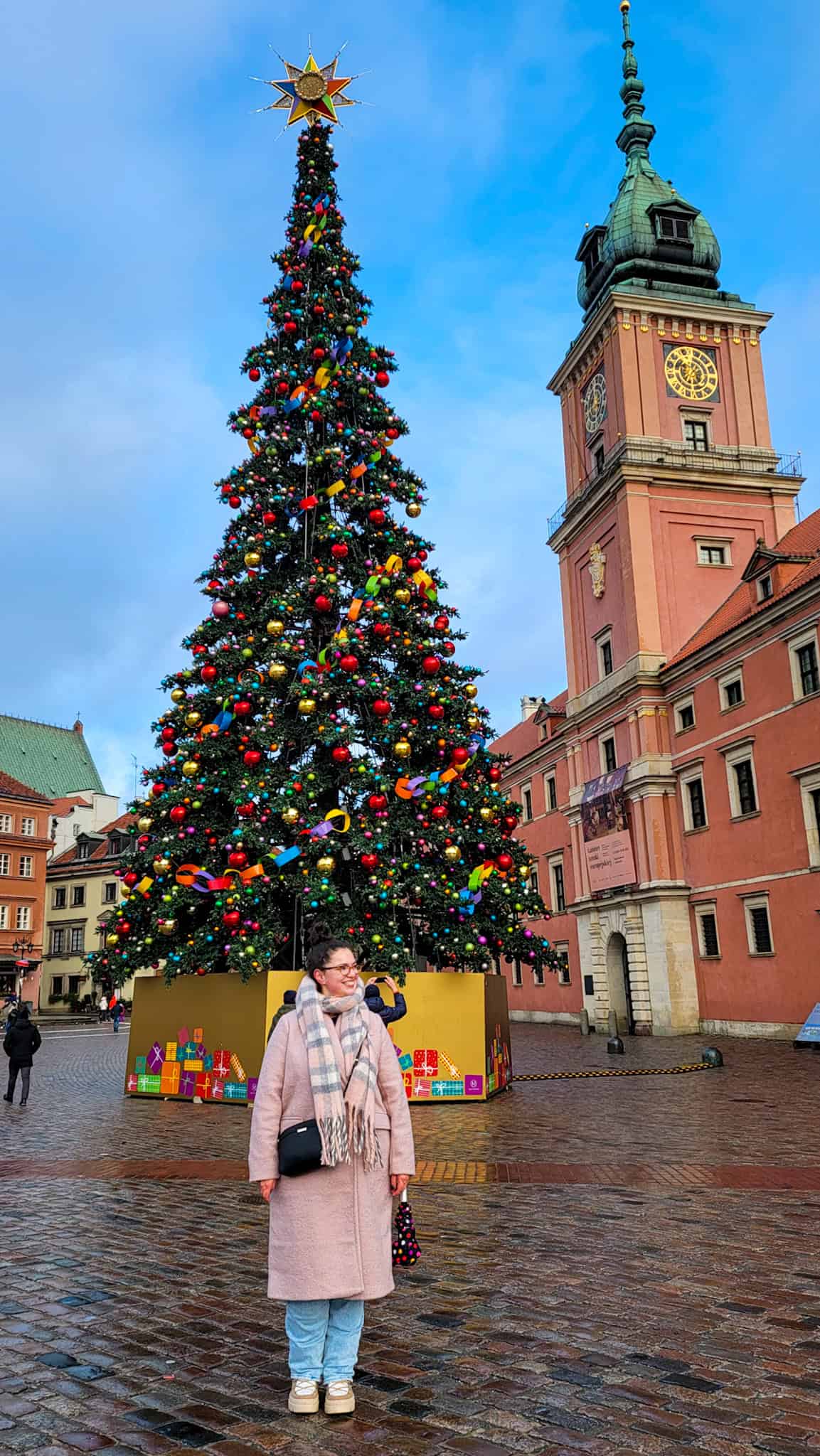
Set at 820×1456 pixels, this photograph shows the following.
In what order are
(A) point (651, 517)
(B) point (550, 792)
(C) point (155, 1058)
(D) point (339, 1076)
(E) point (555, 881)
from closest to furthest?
(D) point (339, 1076), (C) point (155, 1058), (A) point (651, 517), (E) point (555, 881), (B) point (550, 792)

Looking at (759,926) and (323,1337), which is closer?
(323,1337)

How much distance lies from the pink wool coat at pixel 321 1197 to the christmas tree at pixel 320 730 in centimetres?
852

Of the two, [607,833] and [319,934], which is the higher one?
[607,833]

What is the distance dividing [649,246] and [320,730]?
1271 inches

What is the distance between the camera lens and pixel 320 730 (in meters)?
13.3

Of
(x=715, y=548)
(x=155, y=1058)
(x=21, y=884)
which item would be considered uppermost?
(x=715, y=548)

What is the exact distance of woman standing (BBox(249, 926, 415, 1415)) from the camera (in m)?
3.76

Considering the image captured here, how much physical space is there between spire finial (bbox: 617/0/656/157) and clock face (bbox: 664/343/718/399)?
1239 centimetres

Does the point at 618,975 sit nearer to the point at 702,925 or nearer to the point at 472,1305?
the point at 702,925

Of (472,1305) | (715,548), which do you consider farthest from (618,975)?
(472,1305)

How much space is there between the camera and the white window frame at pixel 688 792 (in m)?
29.7

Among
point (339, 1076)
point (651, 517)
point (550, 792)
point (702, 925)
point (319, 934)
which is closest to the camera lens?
point (339, 1076)

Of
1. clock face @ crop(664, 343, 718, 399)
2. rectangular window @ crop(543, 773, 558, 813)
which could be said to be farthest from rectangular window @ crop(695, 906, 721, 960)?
clock face @ crop(664, 343, 718, 399)

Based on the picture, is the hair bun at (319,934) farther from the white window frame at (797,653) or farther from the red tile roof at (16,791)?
the red tile roof at (16,791)
